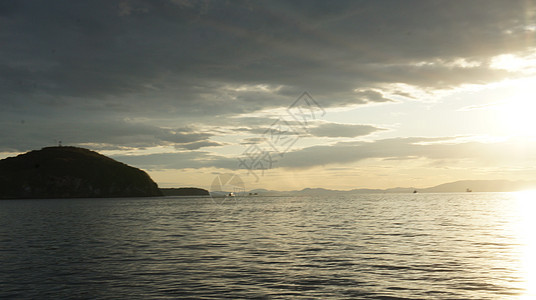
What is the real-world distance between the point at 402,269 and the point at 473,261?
8.49m

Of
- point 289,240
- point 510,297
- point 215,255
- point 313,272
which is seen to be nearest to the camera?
point 510,297

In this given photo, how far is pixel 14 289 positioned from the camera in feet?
86.4

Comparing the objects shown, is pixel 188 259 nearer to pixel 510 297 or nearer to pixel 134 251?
pixel 134 251

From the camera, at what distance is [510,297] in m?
23.9

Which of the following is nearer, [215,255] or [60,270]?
[60,270]

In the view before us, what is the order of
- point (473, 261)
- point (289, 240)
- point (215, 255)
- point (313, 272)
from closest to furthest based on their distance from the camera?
point (313, 272)
point (473, 261)
point (215, 255)
point (289, 240)

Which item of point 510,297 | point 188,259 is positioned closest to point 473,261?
point 510,297

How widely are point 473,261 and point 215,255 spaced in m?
23.1

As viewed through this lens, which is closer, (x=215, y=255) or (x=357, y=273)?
(x=357, y=273)

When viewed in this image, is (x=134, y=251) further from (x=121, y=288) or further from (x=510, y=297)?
(x=510, y=297)

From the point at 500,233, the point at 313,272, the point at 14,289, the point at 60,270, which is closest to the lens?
the point at 14,289

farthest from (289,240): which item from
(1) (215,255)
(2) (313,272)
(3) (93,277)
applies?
(3) (93,277)

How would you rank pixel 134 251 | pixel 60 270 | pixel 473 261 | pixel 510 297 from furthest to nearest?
pixel 134 251
pixel 473 261
pixel 60 270
pixel 510 297

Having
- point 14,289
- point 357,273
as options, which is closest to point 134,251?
point 14,289
